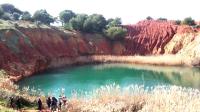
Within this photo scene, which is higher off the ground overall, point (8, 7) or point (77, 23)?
point (8, 7)

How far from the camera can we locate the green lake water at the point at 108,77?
42.5 metres

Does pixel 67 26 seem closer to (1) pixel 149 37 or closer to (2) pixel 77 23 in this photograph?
(2) pixel 77 23

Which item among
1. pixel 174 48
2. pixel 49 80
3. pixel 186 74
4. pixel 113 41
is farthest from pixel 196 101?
pixel 113 41

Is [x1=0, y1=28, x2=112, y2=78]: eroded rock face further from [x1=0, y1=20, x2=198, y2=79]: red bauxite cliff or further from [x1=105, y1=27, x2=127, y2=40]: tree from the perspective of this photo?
[x1=105, y1=27, x2=127, y2=40]: tree

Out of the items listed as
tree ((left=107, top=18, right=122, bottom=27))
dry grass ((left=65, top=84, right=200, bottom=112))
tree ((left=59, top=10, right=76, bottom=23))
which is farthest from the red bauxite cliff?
dry grass ((left=65, top=84, right=200, bottom=112))

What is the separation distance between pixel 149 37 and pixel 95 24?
10031 mm

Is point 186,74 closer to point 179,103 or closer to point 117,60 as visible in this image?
point 117,60

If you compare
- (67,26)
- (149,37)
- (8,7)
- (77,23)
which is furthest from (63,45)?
(8,7)

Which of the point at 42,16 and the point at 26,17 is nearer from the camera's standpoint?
the point at 26,17

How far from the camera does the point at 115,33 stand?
74.1 meters

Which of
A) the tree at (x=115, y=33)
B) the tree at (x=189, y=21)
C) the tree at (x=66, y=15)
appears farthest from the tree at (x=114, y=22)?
the tree at (x=189, y=21)

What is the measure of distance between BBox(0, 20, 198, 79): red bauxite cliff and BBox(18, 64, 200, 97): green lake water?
8.79ft

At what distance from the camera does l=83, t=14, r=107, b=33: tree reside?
246 feet

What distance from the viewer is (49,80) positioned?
4672 cm
